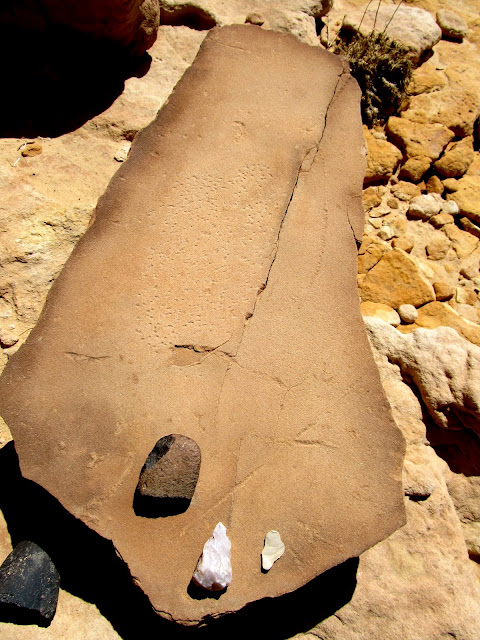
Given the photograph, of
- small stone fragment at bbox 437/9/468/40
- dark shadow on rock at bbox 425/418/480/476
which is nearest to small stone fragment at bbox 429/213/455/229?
dark shadow on rock at bbox 425/418/480/476

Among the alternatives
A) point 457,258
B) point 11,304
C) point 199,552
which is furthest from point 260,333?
point 457,258

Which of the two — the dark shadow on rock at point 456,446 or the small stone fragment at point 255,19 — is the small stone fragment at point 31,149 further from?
the dark shadow on rock at point 456,446

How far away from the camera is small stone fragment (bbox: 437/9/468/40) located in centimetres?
312

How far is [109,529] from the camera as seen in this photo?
5.39 feet

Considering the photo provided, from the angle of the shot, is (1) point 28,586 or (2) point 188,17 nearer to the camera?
(1) point 28,586

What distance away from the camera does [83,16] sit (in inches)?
83.3

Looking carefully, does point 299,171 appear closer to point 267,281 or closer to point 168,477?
point 267,281

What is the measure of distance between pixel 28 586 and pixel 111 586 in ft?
0.85

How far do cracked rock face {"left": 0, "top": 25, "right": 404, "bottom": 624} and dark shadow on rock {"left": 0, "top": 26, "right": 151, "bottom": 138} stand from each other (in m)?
0.42

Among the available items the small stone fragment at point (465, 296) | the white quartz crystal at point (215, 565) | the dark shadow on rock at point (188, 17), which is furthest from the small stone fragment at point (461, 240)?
the white quartz crystal at point (215, 565)

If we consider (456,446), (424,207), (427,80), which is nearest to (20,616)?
(456,446)

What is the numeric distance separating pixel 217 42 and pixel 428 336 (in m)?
1.50

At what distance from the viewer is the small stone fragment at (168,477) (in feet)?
5.37

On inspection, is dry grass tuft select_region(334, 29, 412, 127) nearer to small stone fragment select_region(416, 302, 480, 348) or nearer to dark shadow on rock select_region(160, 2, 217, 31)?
dark shadow on rock select_region(160, 2, 217, 31)
